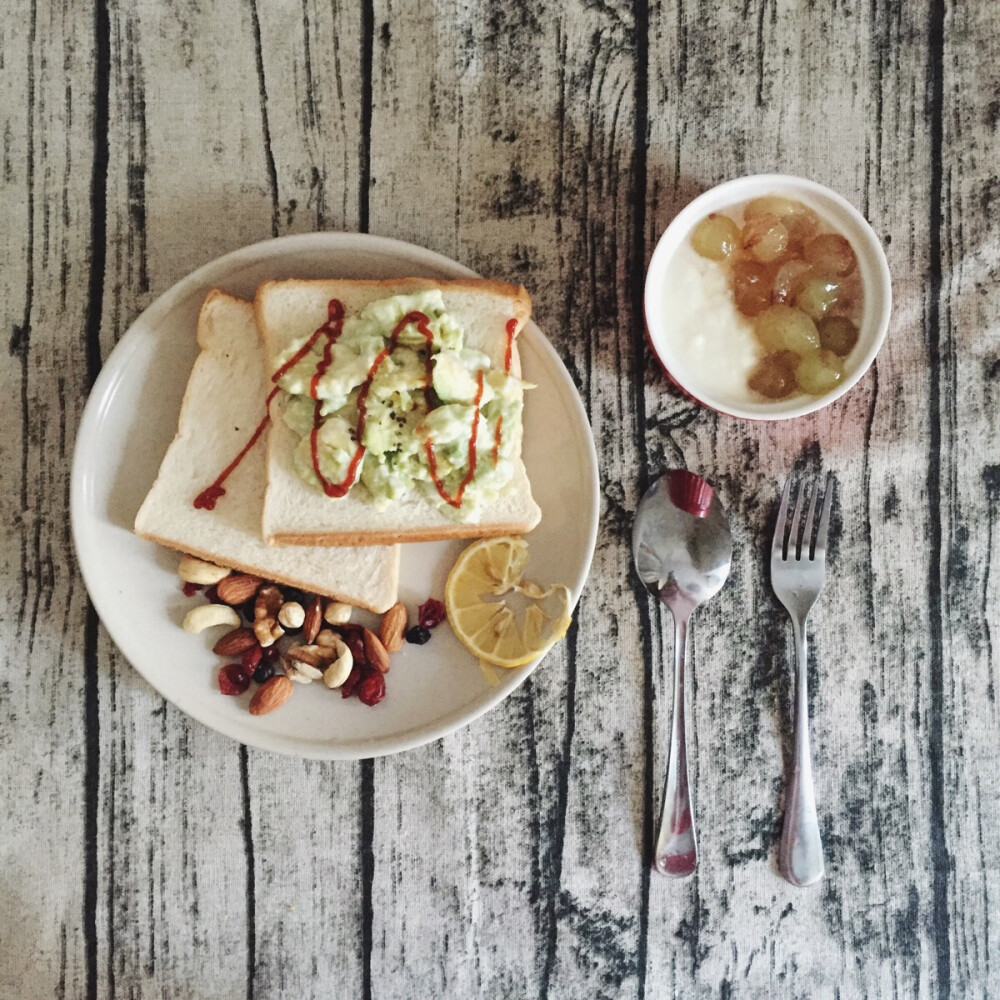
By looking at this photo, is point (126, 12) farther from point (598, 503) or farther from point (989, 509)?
point (989, 509)

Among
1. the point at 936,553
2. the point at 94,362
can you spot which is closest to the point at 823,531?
the point at 936,553

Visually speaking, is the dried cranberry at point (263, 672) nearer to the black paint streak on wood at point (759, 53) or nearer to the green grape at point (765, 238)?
the green grape at point (765, 238)

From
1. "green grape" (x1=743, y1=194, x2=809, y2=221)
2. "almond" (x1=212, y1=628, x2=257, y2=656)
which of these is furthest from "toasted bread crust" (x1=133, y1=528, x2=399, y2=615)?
"green grape" (x1=743, y1=194, x2=809, y2=221)

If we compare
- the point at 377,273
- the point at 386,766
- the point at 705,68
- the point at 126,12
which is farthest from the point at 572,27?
the point at 386,766

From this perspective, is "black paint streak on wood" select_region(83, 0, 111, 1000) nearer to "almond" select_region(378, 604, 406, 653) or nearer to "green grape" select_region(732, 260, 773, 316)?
"almond" select_region(378, 604, 406, 653)

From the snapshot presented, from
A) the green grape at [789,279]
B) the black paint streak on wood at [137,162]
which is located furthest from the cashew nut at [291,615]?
the green grape at [789,279]

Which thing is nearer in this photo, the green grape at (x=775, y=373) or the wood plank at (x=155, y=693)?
the green grape at (x=775, y=373)
